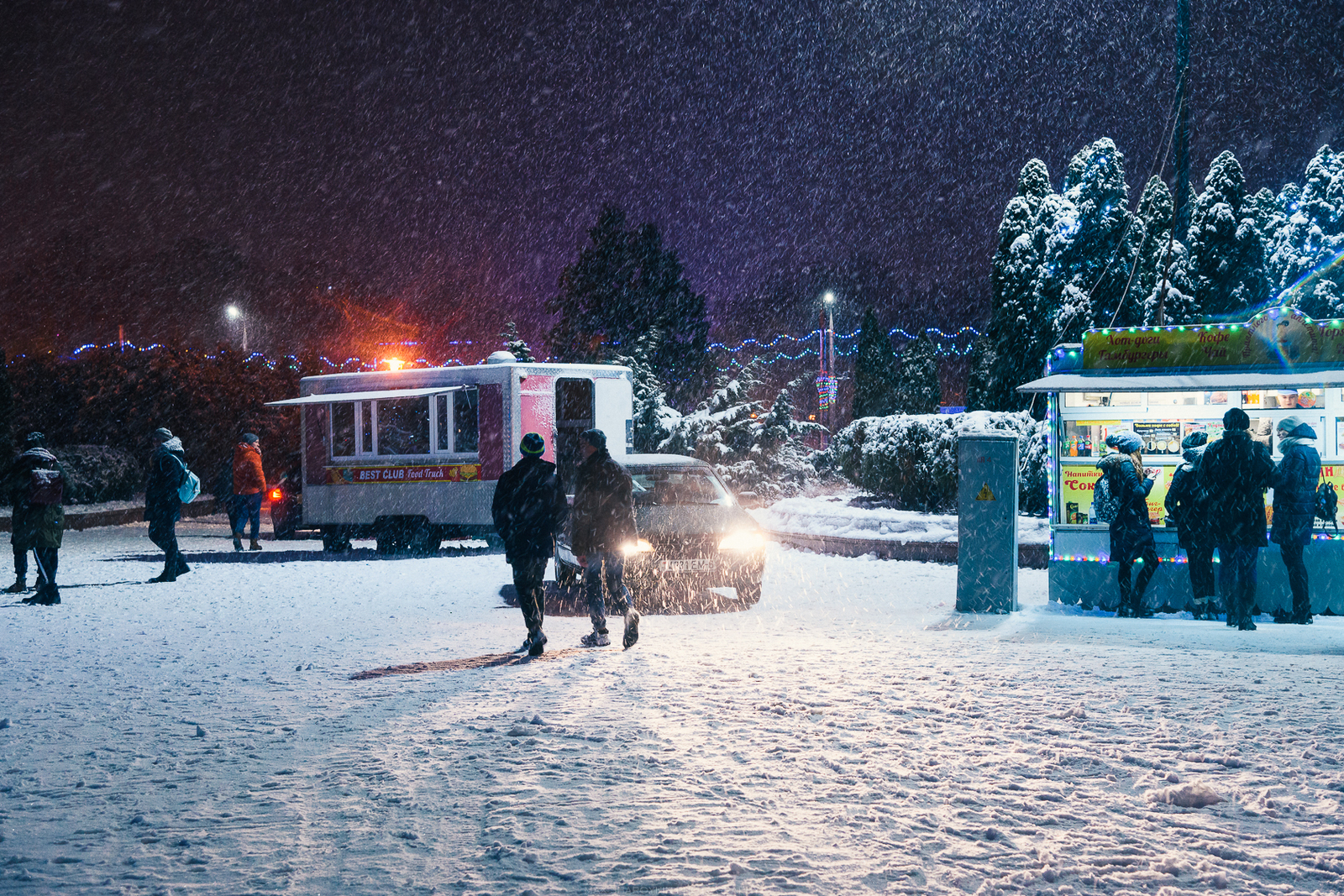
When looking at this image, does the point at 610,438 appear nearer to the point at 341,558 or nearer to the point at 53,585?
the point at 341,558

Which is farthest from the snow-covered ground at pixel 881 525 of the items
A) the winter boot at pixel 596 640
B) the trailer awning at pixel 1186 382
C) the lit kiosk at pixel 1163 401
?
the winter boot at pixel 596 640

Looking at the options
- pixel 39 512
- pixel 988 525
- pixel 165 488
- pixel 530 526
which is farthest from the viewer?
pixel 165 488

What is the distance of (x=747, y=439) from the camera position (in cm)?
2950

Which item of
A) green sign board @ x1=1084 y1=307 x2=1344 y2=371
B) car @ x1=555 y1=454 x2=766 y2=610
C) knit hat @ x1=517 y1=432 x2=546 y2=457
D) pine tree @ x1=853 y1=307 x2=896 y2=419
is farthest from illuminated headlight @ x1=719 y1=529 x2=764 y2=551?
pine tree @ x1=853 y1=307 x2=896 y2=419

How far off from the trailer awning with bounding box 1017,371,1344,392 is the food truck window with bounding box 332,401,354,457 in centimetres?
1068

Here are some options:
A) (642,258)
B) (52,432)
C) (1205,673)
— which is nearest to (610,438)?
(1205,673)

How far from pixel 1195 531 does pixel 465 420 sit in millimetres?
10472

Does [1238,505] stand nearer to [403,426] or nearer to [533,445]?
[533,445]

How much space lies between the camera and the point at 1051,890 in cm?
373

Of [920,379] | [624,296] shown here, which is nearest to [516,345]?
[624,296]

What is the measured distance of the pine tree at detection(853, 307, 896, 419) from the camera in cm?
7525

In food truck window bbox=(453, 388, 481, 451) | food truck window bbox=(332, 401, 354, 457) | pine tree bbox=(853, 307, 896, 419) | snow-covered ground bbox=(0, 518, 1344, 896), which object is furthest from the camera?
pine tree bbox=(853, 307, 896, 419)

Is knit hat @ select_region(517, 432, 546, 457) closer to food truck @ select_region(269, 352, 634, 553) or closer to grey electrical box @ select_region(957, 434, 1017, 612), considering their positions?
grey electrical box @ select_region(957, 434, 1017, 612)

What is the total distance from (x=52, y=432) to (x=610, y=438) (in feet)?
81.3
